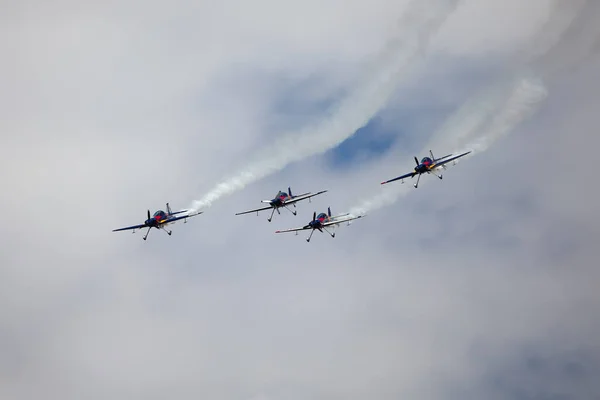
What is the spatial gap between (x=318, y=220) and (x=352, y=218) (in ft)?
13.3

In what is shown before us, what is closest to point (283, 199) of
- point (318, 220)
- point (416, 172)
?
point (318, 220)

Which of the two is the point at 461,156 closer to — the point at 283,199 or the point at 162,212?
the point at 283,199

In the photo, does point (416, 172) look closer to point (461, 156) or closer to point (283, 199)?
point (461, 156)

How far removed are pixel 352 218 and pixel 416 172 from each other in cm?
913

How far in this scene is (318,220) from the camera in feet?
526

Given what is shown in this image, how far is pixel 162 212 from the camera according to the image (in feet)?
528

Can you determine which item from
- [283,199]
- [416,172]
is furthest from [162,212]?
[416,172]

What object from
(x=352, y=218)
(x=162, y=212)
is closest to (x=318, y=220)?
(x=352, y=218)

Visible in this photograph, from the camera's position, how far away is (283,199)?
162m

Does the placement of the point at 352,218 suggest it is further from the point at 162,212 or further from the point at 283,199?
the point at 162,212

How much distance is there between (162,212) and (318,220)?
18064 millimetres

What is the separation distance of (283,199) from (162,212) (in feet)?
46.2

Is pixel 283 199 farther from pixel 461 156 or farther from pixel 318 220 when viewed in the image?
pixel 461 156

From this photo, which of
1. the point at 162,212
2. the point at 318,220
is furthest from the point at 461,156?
the point at 162,212
